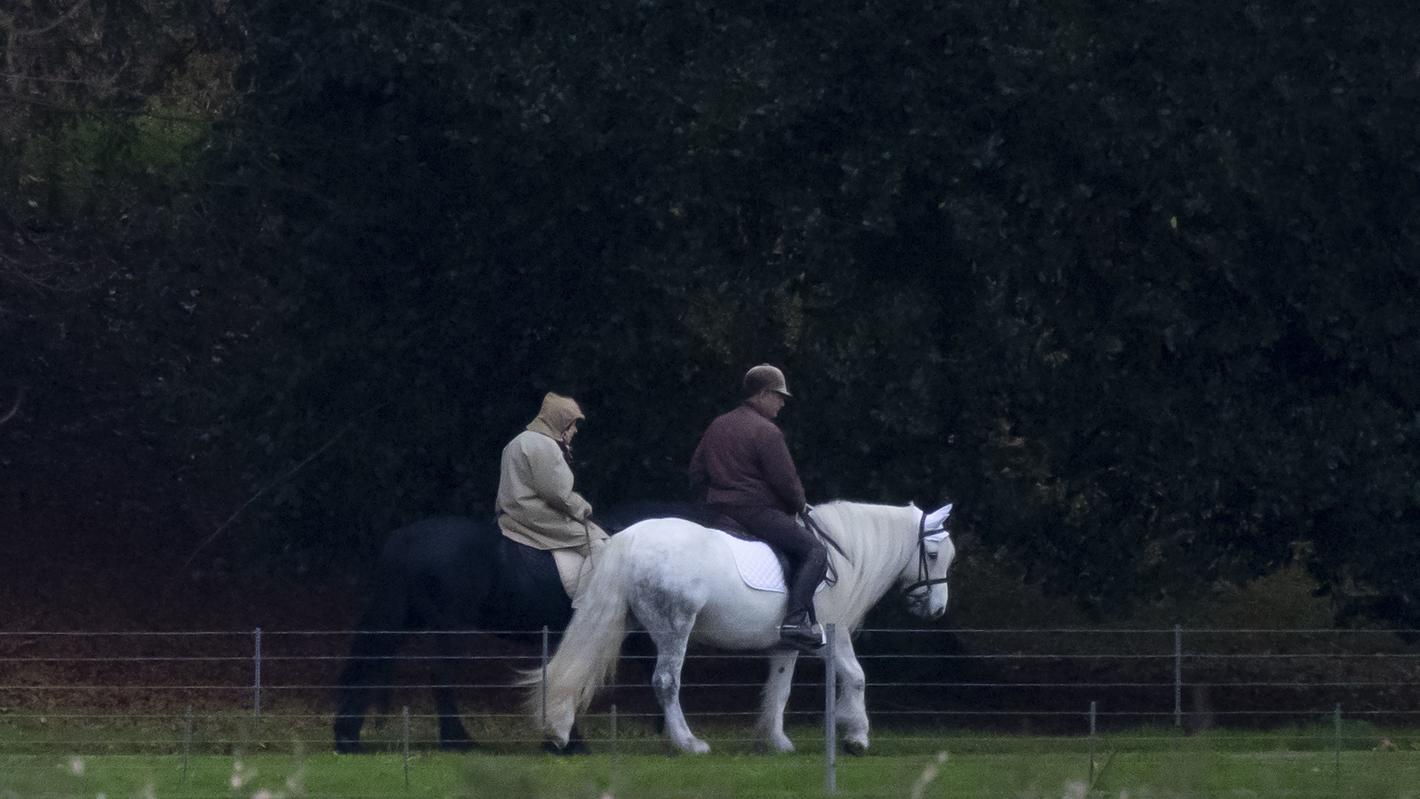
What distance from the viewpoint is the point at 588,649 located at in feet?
38.2

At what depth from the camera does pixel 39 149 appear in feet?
50.8

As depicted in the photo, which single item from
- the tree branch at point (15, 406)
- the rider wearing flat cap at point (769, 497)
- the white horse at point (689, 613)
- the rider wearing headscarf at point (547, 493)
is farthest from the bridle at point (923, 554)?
the tree branch at point (15, 406)

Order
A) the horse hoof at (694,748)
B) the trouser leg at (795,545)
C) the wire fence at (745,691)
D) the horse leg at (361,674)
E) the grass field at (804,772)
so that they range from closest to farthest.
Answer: the grass field at (804,772) < the horse hoof at (694,748) < the trouser leg at (795,545) < the horse leg at (361,674) < the wire fence at (745,691)

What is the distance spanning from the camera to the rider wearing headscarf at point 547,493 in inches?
499

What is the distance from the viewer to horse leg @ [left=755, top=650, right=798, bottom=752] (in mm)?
11883

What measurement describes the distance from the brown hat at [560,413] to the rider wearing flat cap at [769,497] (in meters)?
1.01

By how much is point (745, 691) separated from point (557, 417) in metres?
5.34

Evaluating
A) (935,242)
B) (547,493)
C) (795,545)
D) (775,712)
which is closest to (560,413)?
(547,493)

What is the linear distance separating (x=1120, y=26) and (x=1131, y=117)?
24.9 inches

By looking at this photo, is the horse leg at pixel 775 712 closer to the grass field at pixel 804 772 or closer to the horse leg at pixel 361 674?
the grass field at pixel 804 772

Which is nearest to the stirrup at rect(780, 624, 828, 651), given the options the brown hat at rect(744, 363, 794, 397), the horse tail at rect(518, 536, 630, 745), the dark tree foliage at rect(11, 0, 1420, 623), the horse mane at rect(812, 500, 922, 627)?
the horse mane at rect(812, 500, 922, 627)

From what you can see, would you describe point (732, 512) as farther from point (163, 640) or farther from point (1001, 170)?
point (163, 640)

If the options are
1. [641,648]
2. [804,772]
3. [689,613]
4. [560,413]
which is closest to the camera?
[804,772]

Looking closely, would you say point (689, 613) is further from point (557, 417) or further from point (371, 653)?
point (371, 653)
